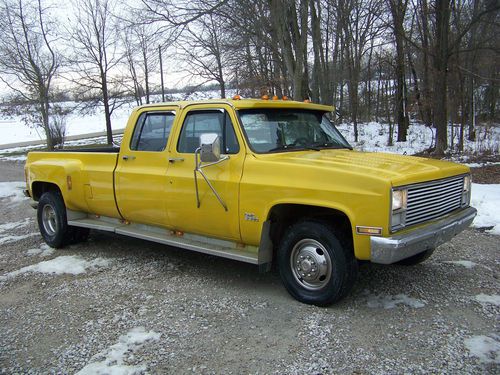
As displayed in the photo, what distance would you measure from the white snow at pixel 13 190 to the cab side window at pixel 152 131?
624cm

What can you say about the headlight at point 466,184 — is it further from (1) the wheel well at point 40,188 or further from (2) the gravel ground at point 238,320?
(1) the wheel well at point 40,188

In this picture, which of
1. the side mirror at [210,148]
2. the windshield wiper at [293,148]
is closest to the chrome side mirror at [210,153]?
the side mirror at [210,148]

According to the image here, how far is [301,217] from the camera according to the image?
436 centimetres

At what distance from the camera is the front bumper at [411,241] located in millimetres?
3588

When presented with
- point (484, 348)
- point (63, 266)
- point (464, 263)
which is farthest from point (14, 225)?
point (484, 348)

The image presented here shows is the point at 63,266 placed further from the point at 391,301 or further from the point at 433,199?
the point at 433,199

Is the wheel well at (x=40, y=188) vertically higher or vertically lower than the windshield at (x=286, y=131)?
lower

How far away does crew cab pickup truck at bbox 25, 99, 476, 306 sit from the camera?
376cm

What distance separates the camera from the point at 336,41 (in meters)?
24.7

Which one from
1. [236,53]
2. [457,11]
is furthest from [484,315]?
[457,11]

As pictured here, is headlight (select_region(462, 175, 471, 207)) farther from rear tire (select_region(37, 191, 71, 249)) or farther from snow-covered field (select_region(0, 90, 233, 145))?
snow-covered field (select_region(0, 90, 233, 145))

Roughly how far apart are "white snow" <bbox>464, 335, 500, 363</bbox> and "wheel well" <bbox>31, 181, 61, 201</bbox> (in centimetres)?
577

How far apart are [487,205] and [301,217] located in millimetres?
4529

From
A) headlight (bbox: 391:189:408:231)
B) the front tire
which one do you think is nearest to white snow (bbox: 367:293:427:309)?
the front tire
